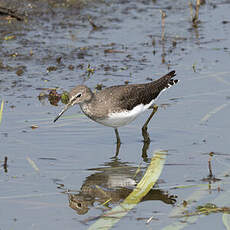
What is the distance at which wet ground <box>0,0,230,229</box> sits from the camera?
6215 millimetres

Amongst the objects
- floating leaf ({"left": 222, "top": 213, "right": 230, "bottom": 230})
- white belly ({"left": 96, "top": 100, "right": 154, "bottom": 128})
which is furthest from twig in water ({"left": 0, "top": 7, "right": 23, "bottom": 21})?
floating leaf ({"left": 222, "top": 213, "right": 230, "bottom": 230})

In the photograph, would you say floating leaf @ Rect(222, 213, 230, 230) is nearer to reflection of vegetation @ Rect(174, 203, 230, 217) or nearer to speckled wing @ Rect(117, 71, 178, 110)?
reflection of vegetation @ Rect(174, 203, 230, 217)

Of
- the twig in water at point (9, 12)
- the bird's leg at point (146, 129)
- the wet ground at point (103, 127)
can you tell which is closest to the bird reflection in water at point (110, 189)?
the wet ground at point (103, 127)

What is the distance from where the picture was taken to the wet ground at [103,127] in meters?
6.21

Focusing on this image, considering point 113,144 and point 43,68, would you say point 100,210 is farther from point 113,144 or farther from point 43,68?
point 43,68

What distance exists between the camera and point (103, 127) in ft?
28.2

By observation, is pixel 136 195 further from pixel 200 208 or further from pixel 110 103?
pixel 110 103

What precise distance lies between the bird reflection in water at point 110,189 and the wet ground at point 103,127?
0.01 m

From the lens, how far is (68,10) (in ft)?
42.4

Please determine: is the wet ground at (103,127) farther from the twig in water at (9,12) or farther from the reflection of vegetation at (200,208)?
the twig in water at (9,12)

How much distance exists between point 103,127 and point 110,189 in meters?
2.10

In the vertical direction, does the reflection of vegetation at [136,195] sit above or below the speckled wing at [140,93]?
below

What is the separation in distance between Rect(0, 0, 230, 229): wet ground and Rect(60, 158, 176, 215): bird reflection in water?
A: 0.01 m

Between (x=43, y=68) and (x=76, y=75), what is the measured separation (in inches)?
25.3
